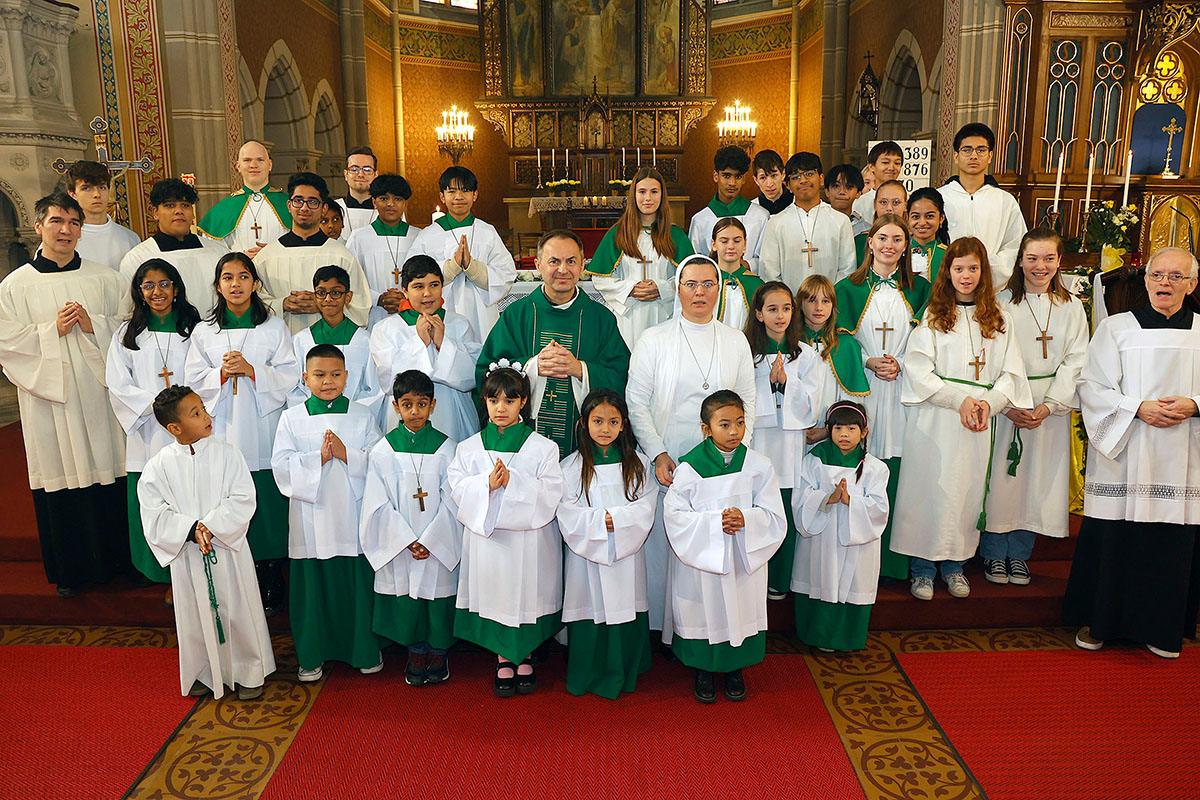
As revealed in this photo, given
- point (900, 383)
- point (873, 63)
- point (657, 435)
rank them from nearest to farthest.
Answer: point (657, 435)
point (900, 383)
point (873, 63)

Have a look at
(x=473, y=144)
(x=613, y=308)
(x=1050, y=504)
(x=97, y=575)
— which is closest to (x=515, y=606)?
(x=613, y=308)

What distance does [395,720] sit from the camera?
3559 millimetres

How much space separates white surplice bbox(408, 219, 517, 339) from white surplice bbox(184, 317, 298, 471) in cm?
116

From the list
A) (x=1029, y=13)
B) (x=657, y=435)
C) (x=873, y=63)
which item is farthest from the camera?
(x=873, y=63)

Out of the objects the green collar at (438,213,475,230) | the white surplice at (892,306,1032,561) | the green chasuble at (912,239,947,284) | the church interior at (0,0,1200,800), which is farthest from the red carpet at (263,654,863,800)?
the green collar at (438,213,475,230)

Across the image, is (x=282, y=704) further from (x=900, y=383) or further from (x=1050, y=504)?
(x=1050, y=504)

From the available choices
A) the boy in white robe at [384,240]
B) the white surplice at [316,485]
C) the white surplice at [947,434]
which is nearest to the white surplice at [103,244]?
the boy in white robe at [384,240]

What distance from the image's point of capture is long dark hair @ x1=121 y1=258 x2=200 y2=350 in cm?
399

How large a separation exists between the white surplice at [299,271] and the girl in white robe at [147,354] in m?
0.57

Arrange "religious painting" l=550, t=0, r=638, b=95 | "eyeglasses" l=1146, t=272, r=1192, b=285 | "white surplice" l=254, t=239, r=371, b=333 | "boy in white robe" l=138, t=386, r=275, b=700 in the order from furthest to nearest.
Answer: "religious painting" l=550, t=0, r=638, b=95 < "white surplice" l=254, t=239, r=371, b=333 < "eyeglasses" l=1146, t=272, r=1192, b=285 < "boy in white robe" l=138, t=386, r=275, b=700

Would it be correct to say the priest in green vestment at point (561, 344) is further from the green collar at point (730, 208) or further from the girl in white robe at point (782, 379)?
the green collar at point (730, 208)

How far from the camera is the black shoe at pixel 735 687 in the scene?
3.68 m

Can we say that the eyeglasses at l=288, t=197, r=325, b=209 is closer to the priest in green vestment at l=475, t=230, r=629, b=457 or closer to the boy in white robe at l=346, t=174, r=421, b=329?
the boy in white robe at l=346, t=174, r=421, b=329

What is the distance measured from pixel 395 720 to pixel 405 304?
2.23 meters
